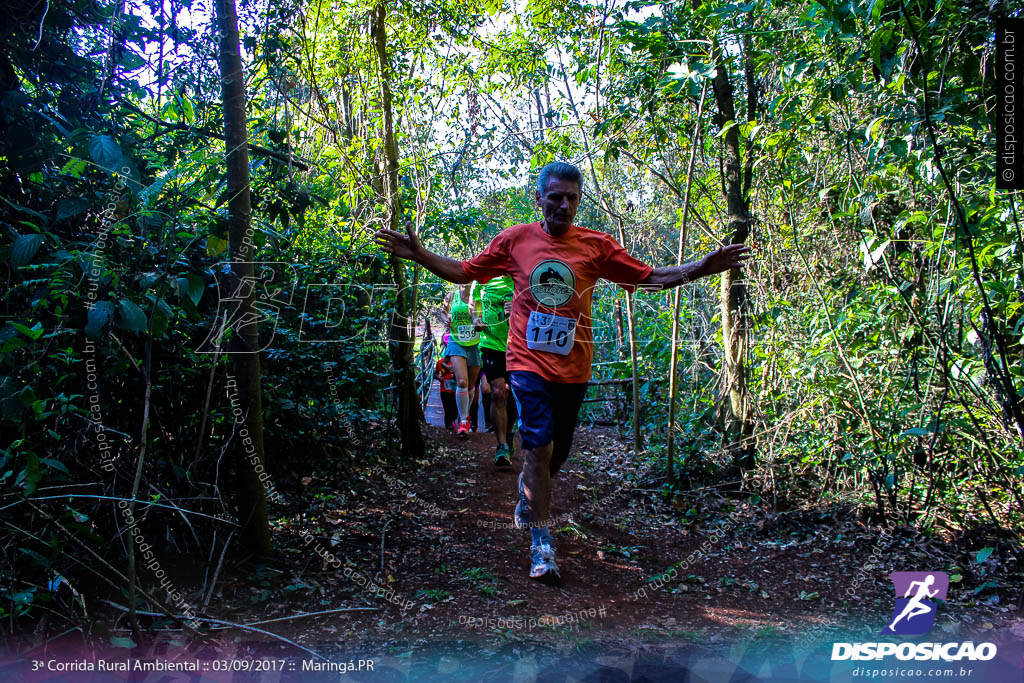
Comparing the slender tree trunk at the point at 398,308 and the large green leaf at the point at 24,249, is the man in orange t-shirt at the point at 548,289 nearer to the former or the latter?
the large green leaf at the point at 24,249

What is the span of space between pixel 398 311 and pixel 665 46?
108 inches

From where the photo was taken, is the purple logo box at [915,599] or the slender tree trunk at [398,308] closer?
the purple logo box at [915,599]

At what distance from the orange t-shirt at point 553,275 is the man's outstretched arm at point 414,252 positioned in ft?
0.20

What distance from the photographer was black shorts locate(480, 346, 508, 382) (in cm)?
578

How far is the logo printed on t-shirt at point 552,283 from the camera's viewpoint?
349 centimetres

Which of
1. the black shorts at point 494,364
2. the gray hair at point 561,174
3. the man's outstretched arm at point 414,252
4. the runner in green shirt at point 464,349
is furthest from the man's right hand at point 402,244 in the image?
the runner in green shirt at point 464,349

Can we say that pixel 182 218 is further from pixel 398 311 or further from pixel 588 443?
pixel 588 443

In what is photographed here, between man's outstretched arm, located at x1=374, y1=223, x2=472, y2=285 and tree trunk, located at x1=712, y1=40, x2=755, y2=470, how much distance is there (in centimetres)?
236

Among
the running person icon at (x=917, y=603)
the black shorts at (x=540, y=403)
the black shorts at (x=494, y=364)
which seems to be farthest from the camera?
the black shorts at (x=494, y=364)

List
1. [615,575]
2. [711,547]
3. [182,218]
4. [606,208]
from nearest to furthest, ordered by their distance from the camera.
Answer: [182,218], [615,575], [711,547], [606,208]

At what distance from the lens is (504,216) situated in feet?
37.4

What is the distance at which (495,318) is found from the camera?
5.85 meters

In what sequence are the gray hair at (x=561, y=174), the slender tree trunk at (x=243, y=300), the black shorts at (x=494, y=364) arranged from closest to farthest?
1. the slender tree trunk at (x=243, y=300)
2. the gray hair at (x=561, y=174)
3. the black shorts at (x=494, y=364)

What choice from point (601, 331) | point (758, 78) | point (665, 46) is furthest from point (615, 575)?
point (601, 331)
